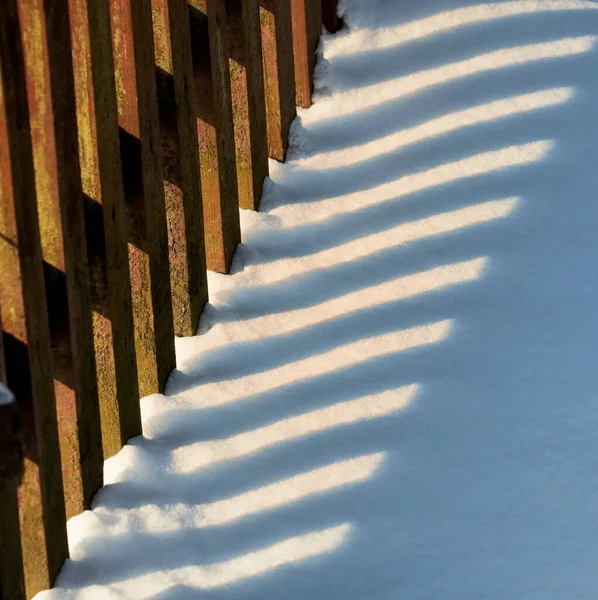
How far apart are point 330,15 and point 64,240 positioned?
7.14 feet

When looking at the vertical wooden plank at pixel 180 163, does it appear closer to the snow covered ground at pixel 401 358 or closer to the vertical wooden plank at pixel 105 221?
the snow covered ground at pixel 401 358

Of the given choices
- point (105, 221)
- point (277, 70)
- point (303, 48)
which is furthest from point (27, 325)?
point (303, 48)

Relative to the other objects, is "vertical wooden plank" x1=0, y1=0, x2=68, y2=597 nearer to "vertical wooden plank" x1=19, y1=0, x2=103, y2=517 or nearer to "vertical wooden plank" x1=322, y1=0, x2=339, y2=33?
"vertical wooden plank" x1=19, y1=0, x2=103, y2=517

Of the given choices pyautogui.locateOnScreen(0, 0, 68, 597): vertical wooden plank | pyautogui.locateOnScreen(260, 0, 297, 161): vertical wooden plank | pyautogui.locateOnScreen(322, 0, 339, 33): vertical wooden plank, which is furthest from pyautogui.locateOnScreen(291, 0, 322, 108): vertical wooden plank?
pyautogui.locateOnScreen(0, 0, 68, 597): vertical wooden plank

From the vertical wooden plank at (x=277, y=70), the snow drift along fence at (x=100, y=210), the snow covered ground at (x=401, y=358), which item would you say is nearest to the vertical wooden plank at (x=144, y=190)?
the snow drift along fence at (x=100, y=210)

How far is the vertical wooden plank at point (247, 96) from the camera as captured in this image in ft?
13.3

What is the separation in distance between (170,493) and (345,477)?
17.0 inches

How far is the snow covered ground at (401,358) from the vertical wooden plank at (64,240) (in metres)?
0.15

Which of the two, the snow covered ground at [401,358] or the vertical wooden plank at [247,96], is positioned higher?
the vertical wooden plank at [247,96]

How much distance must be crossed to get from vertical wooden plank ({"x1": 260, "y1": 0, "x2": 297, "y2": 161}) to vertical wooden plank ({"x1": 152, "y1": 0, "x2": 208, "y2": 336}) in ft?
2.15

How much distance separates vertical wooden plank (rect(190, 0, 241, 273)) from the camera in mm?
3791

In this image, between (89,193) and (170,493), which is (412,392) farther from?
(89,193)

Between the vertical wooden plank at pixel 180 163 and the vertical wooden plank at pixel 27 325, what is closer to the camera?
the vertical wooden plank at pixel 27 325

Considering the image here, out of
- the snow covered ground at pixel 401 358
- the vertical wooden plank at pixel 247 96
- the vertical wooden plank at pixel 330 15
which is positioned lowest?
the snow covered ground at pixel 401 358
